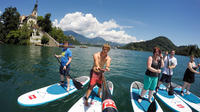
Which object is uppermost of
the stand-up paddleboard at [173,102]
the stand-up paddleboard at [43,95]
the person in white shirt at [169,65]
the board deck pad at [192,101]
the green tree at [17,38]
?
the green tree at [17,38]

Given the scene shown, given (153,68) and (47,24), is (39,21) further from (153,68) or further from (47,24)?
(153,68)

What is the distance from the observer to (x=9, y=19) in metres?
56.3

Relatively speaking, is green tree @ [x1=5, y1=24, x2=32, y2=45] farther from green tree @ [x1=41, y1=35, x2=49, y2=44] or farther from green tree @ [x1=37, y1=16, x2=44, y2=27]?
green tree @ [x1=37, y1=16, x2=44, y2=27]

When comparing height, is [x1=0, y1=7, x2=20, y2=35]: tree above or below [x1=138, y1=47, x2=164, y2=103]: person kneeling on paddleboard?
above

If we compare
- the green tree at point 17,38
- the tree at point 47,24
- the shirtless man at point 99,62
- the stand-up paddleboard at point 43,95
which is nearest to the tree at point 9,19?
the green tree at point 17,38

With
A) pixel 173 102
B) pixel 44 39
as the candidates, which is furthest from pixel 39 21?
pixel 173 102

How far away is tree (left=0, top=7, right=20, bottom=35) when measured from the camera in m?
55.1

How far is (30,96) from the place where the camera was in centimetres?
477

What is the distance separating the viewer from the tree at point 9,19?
55125 mm

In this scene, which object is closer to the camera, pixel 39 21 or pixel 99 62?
pixel 99 62

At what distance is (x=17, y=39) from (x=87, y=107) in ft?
210

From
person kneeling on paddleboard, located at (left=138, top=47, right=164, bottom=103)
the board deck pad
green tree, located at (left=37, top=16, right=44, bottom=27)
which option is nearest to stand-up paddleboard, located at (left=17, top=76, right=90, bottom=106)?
person kneeling on paddleboard, located at (left=138, top=47, right=164, bottom=103)

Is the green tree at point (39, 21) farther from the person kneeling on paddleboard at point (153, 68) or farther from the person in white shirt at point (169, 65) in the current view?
the person kneeling on paddleboard at point (153, 68)

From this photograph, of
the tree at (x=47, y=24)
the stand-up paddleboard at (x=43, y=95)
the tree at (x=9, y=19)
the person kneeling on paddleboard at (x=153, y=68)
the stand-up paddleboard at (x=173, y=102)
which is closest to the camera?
the person kneeling on paddleboard at (x=153, y=68)
